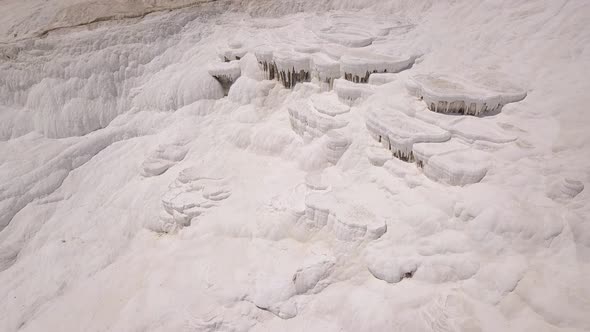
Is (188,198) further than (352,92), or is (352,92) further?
(352,92)

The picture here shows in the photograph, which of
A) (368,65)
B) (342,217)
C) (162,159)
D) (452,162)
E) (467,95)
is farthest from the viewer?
(162,159)

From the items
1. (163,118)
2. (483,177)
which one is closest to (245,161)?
(163,118)

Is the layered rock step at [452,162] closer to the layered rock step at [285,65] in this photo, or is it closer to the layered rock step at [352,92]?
the layered rock step at [352,92]

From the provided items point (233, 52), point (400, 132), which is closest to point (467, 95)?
point (400, 132)

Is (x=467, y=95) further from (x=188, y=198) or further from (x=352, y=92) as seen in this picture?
(x=188, y=198)

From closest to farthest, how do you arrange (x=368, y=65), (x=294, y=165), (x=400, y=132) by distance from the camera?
(x=400, y=132) < (x=294, y=165) < (x=368, y=65)
